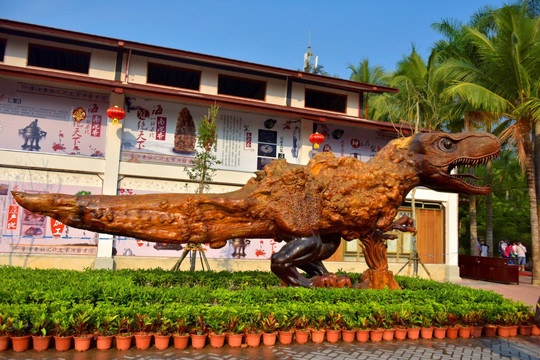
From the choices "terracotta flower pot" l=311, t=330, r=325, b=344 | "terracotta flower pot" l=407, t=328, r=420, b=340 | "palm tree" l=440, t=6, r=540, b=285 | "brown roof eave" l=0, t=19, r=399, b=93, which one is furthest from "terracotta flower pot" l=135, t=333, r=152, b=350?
"palm tree" l=440, t=6, r=540, b=285

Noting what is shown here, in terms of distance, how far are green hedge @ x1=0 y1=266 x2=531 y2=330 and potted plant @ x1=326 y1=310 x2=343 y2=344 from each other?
0.12 feet

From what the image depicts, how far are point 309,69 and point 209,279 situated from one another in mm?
23105

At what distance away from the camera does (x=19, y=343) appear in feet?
13.1

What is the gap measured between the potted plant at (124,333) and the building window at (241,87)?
33.6 feet

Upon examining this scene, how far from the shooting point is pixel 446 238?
14961 millimetres

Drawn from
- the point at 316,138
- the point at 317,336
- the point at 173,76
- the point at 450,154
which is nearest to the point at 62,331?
the point at 317,336

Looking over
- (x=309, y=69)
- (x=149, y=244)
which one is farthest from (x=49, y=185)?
(x=309, y=69)

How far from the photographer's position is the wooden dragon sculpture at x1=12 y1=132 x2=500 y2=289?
5.27 m

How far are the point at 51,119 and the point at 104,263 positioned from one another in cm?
433

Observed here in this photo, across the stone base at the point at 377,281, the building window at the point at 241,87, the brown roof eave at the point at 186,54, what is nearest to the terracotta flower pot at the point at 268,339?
the stone base at the point at 377,281

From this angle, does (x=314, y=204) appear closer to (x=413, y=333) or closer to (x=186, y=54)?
(x=413, y=333)

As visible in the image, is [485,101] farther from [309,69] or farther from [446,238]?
[309,69]

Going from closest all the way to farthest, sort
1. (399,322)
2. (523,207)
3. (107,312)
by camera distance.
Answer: (107,312)
(399,322)
(523,207)

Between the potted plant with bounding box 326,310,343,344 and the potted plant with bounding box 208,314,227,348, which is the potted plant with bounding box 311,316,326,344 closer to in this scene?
the potted plant with bounding box 326,310,343,344
